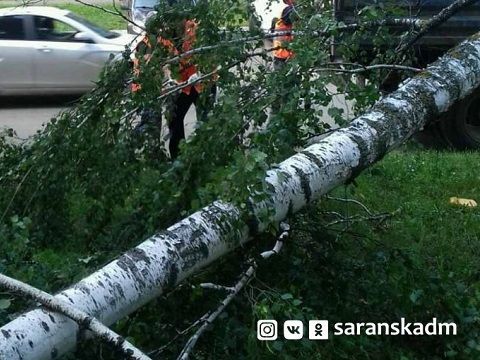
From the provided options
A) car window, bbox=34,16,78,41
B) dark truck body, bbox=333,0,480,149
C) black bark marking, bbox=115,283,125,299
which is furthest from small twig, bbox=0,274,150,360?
car window, bbox=34,16,78,41

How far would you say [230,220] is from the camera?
3.11 meters

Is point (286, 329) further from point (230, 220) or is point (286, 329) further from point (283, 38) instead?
point (283, 38)

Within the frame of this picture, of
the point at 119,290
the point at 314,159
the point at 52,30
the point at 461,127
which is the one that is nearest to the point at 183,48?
the point at 314,159

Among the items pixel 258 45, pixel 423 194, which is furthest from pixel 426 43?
pixel 258 45

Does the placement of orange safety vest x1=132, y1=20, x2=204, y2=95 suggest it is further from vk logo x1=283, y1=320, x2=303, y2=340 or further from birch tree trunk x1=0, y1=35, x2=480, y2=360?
vk logo x1=283, y1=320, x2=303, y2=340

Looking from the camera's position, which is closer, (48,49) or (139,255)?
(139,255)

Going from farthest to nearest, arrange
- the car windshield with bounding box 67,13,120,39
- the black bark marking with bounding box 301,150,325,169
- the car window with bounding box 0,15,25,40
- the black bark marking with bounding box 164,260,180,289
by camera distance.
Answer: the car windshield with bounding box 67,13,120,39
the car window with bounding box 0,15,25,40
the black bark marking with bounding box 301,150,325,169
the black bark marking with bounding box 164,260,180,289

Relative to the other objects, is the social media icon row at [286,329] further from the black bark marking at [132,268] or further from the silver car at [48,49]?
the silver car at [48,49]

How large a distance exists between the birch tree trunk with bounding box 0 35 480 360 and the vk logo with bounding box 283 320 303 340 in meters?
0.34

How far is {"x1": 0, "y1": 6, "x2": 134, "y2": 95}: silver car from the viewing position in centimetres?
1226

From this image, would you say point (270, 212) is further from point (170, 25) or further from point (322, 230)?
point (170, 25)

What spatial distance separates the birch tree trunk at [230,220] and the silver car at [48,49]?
8741 millimetres

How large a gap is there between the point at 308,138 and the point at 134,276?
154cm

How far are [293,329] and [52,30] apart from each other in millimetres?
9770
